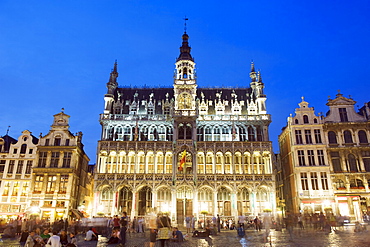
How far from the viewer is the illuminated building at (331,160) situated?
44.2 metres

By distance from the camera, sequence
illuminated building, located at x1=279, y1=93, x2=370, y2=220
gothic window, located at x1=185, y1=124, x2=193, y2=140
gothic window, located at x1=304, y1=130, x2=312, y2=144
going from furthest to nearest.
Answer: gothic window, located at x1=185, y1=124, x2=193, y2=140, gothic window, located at x1=304, y1=130, x2=312, y2=144, illuminated building, located at x1=279, y1=93, x2=370, y2=220

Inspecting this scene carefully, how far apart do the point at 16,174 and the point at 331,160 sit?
49.7 metres

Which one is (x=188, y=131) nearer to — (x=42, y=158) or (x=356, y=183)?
(x=42, y=158)

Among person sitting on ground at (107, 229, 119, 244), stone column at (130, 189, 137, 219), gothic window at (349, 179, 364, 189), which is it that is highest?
gothic window at (349, 179, 364, 189)

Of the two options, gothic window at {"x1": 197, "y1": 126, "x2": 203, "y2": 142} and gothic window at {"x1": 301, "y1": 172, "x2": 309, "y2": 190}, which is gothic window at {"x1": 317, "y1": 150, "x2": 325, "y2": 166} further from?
gothic window at {"x1": 197, "y1": 126, "x2": 203, "y2": 142}

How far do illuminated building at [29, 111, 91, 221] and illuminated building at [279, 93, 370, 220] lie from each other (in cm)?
3503

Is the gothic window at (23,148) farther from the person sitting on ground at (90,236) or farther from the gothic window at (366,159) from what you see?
the gothic window at (366,159)

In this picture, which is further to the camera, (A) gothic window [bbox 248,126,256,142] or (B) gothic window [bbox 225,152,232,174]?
(A) gothic window [bbox 248,126,256,142]

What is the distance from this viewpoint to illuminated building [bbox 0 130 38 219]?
155 ft

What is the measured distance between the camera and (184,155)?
47.5 metres

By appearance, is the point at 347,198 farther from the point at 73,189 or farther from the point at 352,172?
the point at 73,189

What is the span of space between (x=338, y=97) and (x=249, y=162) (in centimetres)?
1814

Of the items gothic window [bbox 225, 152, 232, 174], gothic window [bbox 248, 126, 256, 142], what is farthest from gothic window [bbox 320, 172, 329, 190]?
gothic window [bbox 225, 152, 232, 174]

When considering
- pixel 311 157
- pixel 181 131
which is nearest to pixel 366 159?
pixel 311 157
